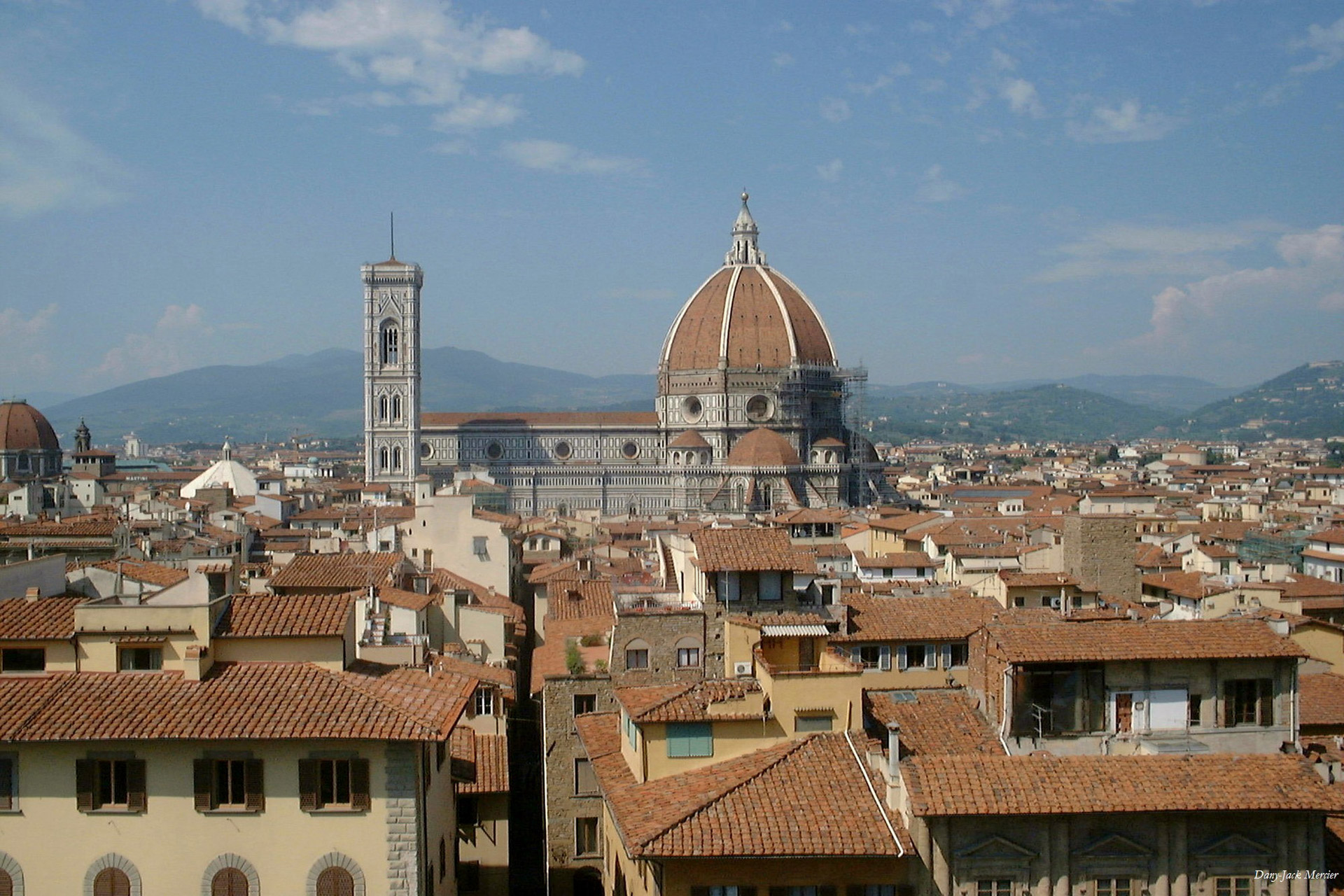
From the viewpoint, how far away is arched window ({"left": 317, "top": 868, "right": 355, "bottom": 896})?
1470cm

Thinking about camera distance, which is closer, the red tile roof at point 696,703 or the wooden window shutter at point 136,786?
the wooden window shutter at point 136,786

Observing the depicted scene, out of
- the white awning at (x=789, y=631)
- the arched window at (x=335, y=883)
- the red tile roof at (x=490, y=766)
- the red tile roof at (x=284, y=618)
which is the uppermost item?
the red tile roof at (x=284, y=618)

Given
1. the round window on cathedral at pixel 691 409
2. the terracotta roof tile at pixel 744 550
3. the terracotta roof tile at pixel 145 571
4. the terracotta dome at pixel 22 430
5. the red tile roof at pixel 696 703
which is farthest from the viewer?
the round window on cathedral at pixel 691 409

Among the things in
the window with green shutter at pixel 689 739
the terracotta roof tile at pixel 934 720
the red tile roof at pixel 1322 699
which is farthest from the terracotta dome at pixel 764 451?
the window with green shutter at pixel 689 739

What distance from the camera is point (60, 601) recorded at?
17.3 metres

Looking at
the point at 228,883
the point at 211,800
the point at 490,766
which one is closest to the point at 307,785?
the point at 211,800

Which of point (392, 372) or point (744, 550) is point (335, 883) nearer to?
point (744, 550)

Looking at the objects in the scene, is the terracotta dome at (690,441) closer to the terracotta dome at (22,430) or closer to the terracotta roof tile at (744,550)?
the terracotta dome at (22,430)

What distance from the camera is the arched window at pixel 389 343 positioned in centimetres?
12194

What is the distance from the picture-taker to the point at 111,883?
579 inches

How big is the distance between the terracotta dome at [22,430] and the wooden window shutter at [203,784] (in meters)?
92.3

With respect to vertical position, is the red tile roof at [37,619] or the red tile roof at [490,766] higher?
the red tile roof at [37,619]

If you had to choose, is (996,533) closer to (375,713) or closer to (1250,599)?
(1250,599)

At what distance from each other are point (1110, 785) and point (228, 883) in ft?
27.3
